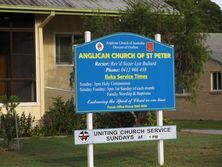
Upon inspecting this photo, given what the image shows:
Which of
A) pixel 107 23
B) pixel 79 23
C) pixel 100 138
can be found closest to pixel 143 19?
pixel 107 23

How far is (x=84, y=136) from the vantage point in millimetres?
11367

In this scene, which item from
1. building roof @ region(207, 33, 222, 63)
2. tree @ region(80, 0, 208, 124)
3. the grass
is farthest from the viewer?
building roof @ region(207, 33, 222, 63)

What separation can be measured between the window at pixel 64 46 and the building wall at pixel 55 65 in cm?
20

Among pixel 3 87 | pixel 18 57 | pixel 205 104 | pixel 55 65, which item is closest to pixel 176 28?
pixel 55 65

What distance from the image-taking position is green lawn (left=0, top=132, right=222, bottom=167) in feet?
41.2

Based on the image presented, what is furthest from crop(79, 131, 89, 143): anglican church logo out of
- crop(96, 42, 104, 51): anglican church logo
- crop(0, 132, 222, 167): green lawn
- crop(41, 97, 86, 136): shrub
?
crop(41, 97, 86, 136): shrub

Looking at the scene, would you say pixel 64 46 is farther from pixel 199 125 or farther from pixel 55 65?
pixel 199 125

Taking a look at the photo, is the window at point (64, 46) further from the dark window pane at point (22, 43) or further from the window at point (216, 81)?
the window at point (216, 81)

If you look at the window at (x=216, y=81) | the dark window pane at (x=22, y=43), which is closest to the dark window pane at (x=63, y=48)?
the dark window pane at (x=22, y=43)

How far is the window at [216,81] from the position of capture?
35.9 m

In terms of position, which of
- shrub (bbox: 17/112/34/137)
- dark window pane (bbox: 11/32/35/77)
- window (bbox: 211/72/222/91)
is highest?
dark window pane (bbox: 11/32/35/77)

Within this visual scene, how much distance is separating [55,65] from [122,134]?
1247cm

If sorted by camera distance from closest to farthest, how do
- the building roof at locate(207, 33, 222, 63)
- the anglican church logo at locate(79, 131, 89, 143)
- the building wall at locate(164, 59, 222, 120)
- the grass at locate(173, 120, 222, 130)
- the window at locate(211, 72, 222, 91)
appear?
the anglican church logo at locate(79, 131, 89, 143) → the grass at locate(173, 120, 222, 130) → the building wall at locate(164, 59, 222, 120) → the window at locate(211, 72, 222, 91) → the building roof at locate(207, 33, 222, 63)

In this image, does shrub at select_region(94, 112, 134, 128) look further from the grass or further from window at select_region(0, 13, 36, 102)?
the grass
